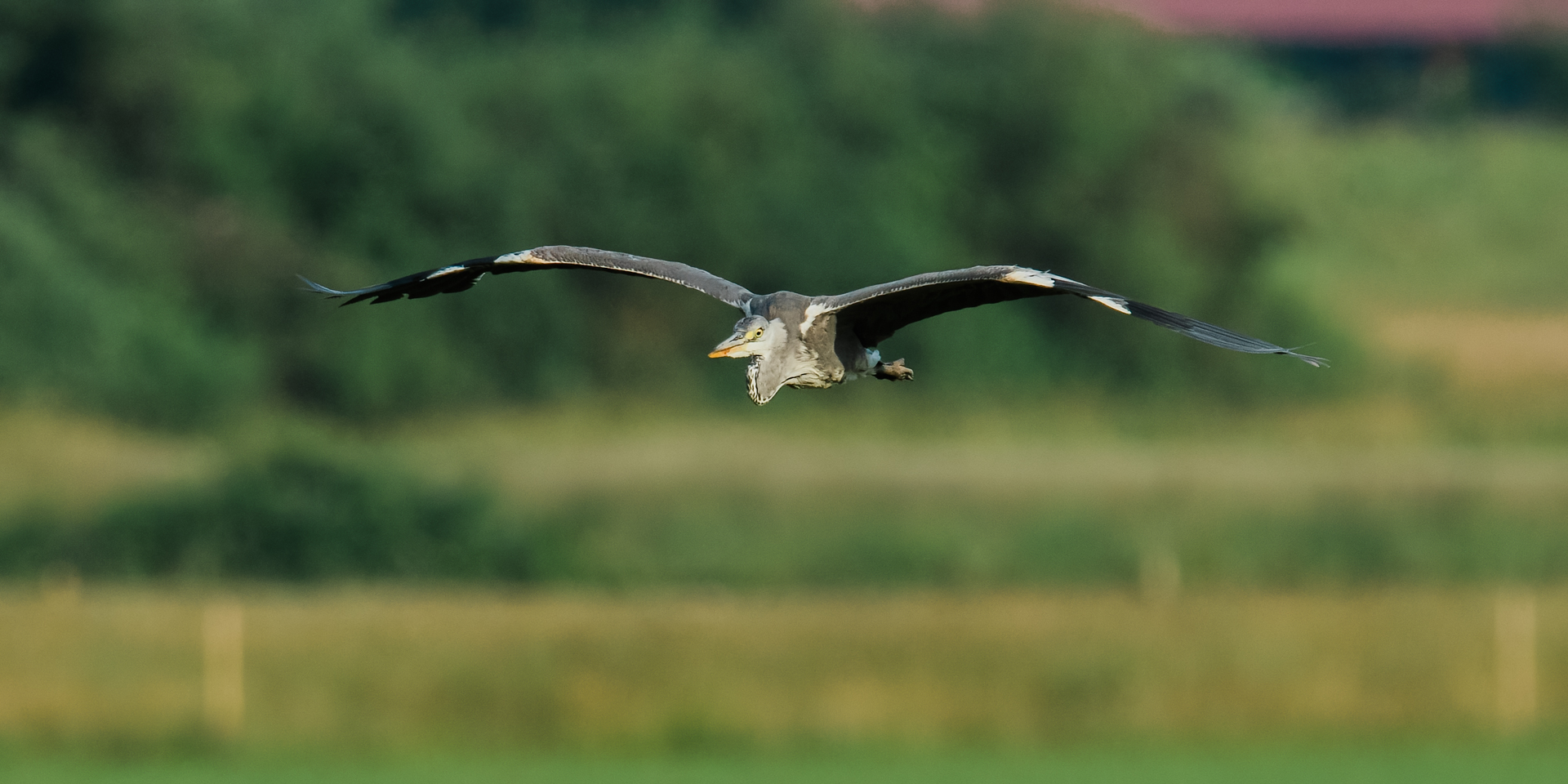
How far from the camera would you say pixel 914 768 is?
34531 mm

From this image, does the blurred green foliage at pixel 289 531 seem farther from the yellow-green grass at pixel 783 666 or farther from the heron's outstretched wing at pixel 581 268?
the heron's outstretched wing at pixel 581 268

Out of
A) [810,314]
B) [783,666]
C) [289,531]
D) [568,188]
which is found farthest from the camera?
[568,188]

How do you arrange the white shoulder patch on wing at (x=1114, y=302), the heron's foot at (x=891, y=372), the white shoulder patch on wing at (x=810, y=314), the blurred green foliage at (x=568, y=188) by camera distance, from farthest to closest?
the blurred green foliage at (x=568, y=188) < the heron's foot at (x=891, y=372) < the white shoulder patch on wing at (x=810, y=314) < the white shoulder patch on wing at (x=1114, y=302)

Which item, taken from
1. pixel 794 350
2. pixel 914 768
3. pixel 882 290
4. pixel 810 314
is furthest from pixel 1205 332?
pixel 914 768

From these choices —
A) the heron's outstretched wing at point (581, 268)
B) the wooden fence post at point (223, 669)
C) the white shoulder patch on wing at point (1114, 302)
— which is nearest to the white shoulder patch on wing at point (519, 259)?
the heron's outstretched wing at point (581, 268)

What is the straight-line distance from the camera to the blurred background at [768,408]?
32781mm

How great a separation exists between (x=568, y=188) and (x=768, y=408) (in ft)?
33.0

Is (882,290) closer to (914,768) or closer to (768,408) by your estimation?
(914,768)

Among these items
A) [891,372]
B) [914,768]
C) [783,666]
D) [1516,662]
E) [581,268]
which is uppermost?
[581,268]

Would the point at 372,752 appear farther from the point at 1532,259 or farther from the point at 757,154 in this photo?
the point at 1532,259

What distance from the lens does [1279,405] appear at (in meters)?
42.1

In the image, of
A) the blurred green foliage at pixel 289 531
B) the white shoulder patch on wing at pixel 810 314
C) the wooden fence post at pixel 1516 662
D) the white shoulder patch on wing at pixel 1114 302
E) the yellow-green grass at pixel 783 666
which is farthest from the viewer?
the blurred green foliage at pixel 289 531

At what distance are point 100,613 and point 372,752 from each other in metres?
3.83

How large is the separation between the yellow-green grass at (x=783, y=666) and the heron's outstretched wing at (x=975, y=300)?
767 inches
